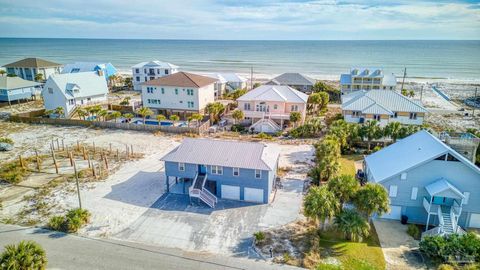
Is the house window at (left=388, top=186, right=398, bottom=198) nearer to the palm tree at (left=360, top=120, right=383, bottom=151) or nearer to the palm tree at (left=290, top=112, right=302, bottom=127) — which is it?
the palm tree at (left=360, top=120, right=383, bottom=151)

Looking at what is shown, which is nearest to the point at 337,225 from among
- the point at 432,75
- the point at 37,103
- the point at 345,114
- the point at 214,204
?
the point at 214,204

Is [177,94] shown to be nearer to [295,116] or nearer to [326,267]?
[295,116]

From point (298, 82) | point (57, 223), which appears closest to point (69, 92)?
point (57, 223)

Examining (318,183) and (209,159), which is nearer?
(209,159)

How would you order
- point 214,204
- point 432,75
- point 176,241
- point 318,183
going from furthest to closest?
1. point 432,75
2. point 318,183
3. point 214,204
4. point 176,241

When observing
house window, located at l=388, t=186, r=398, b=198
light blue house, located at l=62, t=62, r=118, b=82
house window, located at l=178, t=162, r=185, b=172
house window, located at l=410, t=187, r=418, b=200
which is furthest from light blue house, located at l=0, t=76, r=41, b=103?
house window, located at l=410, t=187, r=418, b=200

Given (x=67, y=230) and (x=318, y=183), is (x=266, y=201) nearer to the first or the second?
(x=318, y=183)

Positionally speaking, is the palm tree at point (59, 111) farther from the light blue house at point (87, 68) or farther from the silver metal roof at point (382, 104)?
the silver metal roof at point (382, 104)
